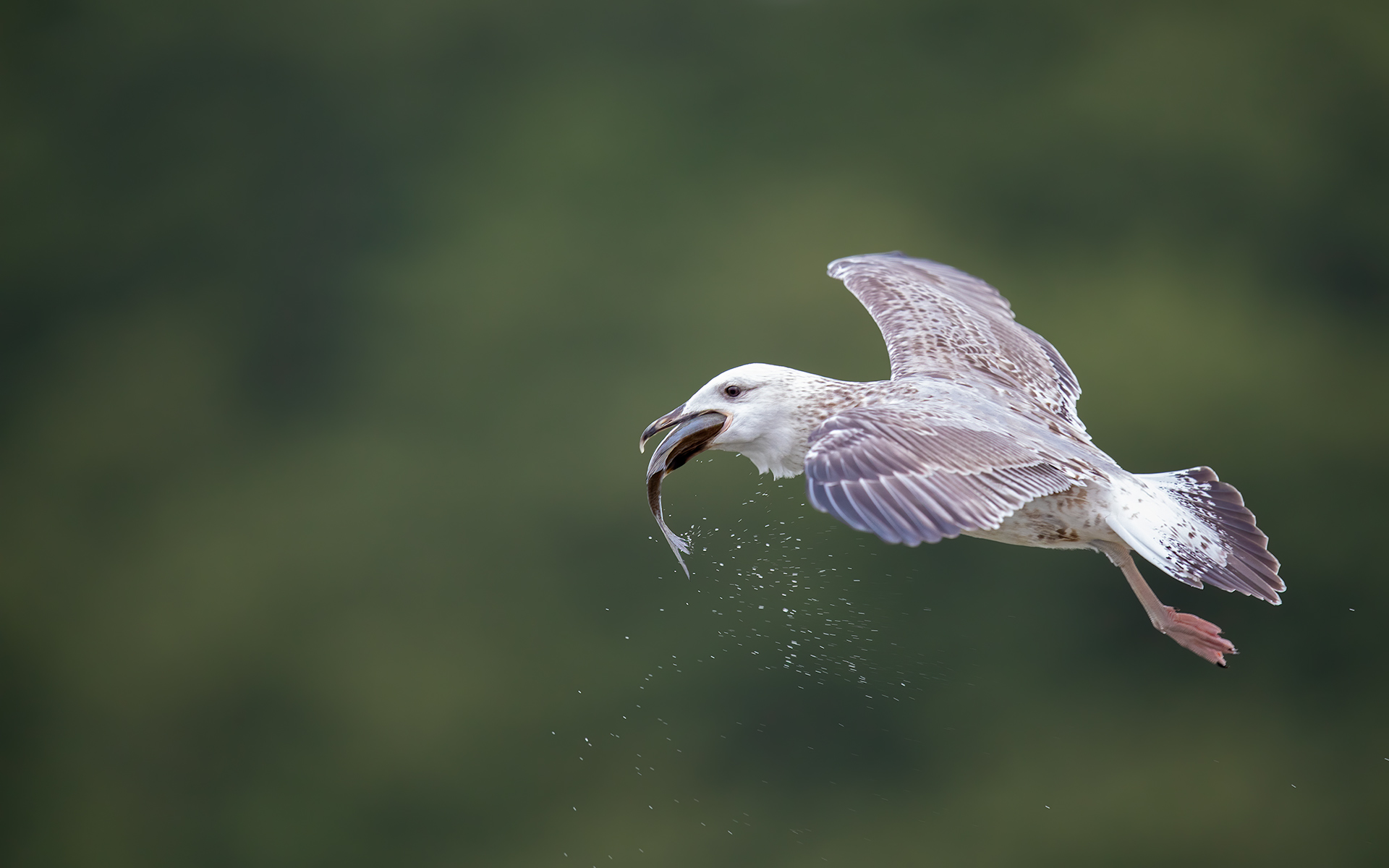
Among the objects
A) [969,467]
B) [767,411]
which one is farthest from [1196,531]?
[767,411]

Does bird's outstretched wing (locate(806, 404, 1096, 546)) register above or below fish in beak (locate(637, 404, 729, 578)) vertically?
above

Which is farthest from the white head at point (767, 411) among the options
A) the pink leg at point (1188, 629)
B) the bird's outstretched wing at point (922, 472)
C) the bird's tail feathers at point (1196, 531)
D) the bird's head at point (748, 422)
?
the pink leg at point (1188, 629)

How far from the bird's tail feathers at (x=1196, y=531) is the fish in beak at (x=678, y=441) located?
113cm

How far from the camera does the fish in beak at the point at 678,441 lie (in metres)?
3.72

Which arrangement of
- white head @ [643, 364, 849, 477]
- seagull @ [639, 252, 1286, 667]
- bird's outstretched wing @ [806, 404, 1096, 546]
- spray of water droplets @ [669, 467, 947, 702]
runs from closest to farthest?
bird's outstretched wing @ [806, 404, 1096, 546] < seagull @ [639, 252, 1286, 667] < white head @ [643, 364, 849, 477] < spray of water droplets @ [669, 467, 947, 702]

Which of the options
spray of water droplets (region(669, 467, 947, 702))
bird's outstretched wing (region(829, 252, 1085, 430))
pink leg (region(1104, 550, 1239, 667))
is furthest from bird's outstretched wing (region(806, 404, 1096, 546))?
spray of water droplets (region(669, 467, 947, 702))

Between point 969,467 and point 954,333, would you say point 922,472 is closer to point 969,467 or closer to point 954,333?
point 969,467

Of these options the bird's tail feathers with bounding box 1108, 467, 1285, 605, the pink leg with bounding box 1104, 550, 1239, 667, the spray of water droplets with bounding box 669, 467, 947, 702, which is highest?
the bird's tail feathers with bounding box 1108, 467, 1285, 605

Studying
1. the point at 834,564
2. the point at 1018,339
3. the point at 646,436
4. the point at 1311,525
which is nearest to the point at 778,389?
the point at 646,436

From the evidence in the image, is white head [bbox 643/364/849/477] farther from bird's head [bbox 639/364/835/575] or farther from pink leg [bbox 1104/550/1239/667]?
pink leg [bbox 1104/550/1239/667]

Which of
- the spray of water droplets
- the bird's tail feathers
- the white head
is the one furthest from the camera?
the spray of water droplets

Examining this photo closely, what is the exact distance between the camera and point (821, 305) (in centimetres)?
1207

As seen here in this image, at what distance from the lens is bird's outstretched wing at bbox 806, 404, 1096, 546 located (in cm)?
299

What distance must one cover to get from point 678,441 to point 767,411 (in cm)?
27
